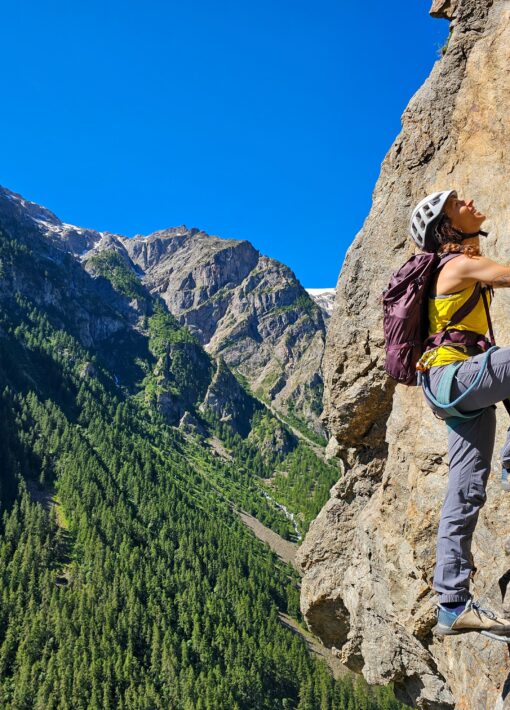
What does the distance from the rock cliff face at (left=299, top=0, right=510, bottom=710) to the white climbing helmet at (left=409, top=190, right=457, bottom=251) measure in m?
3.66

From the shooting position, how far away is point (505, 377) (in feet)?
21.1

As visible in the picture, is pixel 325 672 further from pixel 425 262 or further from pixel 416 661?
pixel 425 262

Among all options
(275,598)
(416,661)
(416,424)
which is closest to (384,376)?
(416,424)

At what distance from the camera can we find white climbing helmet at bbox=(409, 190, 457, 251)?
7289 millimetres

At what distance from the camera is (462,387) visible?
21.8 feet

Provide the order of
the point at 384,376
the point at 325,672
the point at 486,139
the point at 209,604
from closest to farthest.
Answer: the point at 486,139 < the point at 384,376 < the point at 325,672 < the point at 209,604

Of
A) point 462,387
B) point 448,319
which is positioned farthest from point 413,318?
point 462,387

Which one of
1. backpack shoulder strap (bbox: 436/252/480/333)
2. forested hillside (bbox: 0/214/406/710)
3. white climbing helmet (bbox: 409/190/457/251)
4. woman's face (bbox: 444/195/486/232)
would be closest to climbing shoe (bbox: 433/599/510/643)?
backpack shoulder strap (bbox: 436/252/480/333)

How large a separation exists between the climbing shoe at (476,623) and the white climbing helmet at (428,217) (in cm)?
482

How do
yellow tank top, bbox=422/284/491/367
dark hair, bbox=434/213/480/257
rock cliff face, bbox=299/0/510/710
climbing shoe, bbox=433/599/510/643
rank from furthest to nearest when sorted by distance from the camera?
rock cliff face, bbox=299/0/510/710
dark hair, bbox=434/213/480/257
yellow tank top, bbox=422/284/491/367
climbing shoe, bbox=433/599/510/643

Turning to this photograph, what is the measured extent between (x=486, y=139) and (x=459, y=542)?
10.4m

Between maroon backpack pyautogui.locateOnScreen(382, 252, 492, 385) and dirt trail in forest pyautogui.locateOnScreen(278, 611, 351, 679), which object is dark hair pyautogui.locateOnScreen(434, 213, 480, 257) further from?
dirt trail in forest pyautogui.locateOnScreen(278, 611, 351, 679)

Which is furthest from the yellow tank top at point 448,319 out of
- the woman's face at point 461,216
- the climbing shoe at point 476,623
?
the climbing shoe at point 476,623

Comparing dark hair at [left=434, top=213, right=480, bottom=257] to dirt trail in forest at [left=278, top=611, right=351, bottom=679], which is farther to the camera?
dirt trail in forest at [left=278, top=611, right=351, bottom=679]
